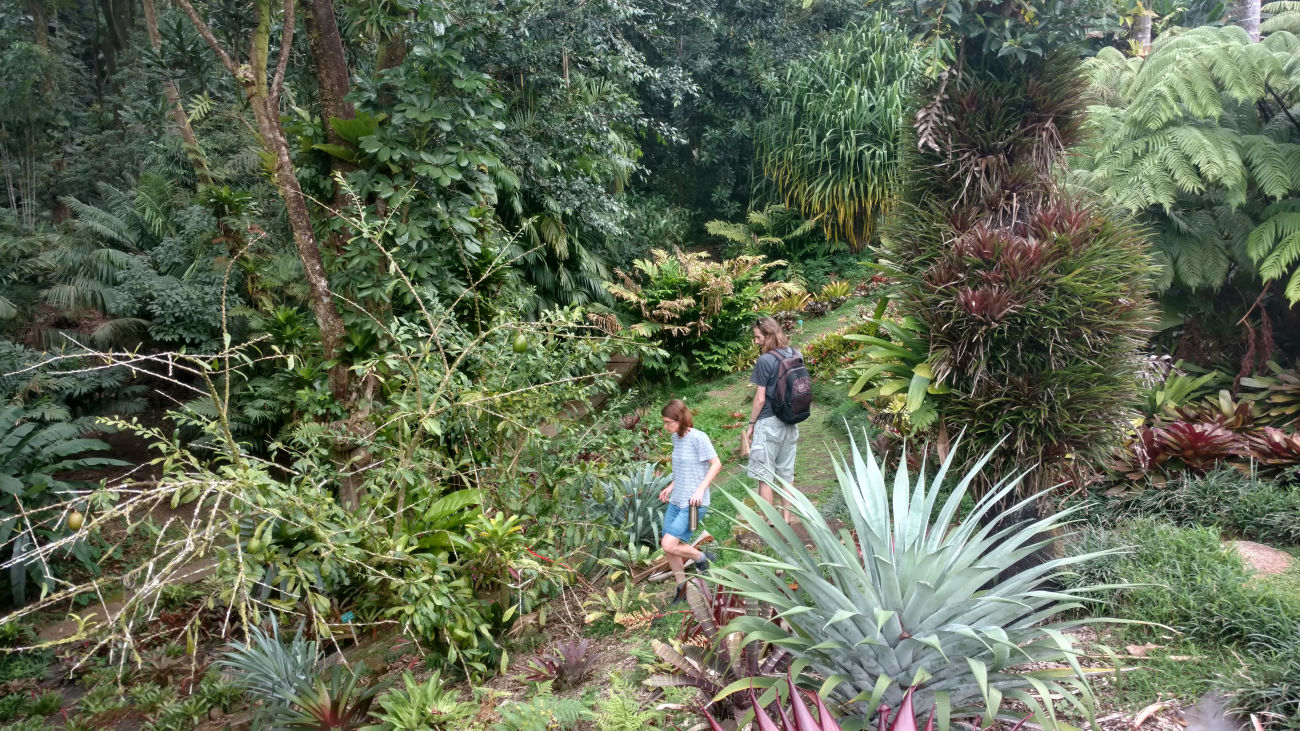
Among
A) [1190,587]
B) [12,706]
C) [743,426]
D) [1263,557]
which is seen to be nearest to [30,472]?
[12,706]

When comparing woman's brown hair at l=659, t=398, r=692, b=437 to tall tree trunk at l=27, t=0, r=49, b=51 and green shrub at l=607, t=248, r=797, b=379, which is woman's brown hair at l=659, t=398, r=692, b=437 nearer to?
green shrub at l=607, t=248, r=797, b=379

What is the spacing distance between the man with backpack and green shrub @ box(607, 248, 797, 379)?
4321 mm

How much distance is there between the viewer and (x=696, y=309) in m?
9.84

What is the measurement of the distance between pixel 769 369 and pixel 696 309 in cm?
485

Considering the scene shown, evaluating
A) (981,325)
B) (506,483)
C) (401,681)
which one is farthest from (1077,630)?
(401,681)

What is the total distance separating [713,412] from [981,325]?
4763 mm

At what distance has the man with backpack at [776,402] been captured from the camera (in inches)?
197

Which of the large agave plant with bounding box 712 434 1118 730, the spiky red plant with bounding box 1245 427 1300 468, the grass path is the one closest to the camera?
the large agave plant with bounding box 712 434 1118 730

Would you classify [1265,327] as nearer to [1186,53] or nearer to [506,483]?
[1186,53]

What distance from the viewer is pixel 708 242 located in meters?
13.7

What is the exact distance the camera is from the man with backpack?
4996mm

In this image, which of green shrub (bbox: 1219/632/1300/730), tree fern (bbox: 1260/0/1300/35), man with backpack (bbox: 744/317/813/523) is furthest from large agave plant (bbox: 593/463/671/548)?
tree fern (bbox: 1260/0/1300/35)

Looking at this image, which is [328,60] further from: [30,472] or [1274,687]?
[1274,687]

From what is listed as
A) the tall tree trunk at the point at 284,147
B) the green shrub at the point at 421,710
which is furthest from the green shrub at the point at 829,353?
the green shrub at the point at 421,710
